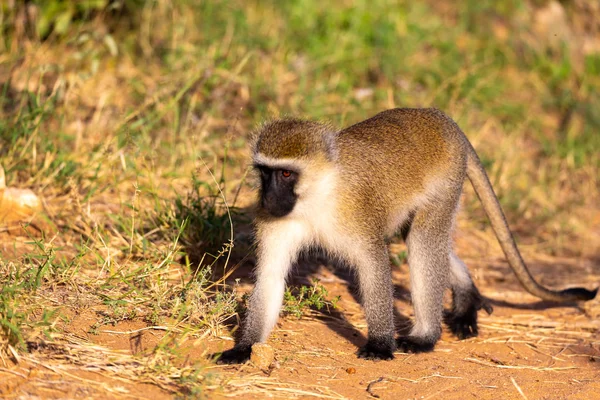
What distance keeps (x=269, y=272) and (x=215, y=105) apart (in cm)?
367

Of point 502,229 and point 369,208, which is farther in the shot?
point 502,229

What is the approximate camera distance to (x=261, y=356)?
416cm

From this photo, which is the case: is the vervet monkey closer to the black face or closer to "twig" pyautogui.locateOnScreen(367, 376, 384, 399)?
the black face

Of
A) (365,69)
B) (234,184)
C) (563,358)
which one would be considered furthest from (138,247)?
(365,69)

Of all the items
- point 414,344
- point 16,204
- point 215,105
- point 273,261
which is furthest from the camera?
point 215,105

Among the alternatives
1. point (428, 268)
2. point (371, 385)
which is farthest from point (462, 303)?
point (371, 385)

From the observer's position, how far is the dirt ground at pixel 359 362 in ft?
11.9

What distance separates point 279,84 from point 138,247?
346 cm

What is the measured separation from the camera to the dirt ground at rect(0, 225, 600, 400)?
362cm

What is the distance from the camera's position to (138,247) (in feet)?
17.3

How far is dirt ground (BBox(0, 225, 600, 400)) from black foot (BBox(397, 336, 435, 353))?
0.16 feet

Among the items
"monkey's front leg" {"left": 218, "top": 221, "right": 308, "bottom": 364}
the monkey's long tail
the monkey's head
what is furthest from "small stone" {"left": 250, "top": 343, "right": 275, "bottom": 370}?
the monkey's long tail

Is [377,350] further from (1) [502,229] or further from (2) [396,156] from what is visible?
(1) [502,229]

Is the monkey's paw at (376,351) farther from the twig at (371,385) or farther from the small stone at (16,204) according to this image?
the small stone at (16,204)
